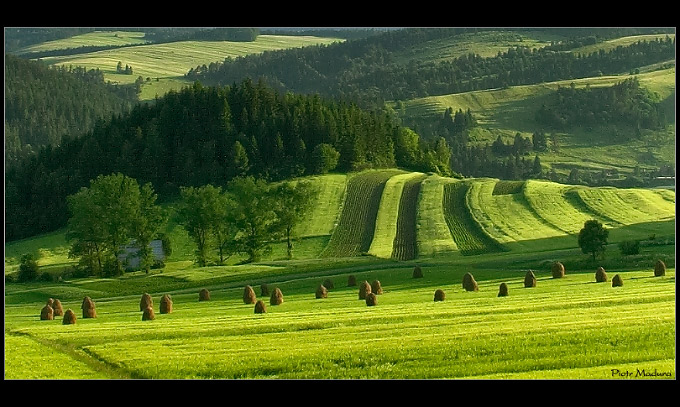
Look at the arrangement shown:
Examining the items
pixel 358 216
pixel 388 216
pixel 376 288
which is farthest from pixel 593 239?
pixel 358 216

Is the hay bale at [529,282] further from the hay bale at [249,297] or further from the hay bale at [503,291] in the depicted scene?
the hay bale at [249,297]

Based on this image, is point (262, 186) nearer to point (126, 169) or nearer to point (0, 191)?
point (126, 169)

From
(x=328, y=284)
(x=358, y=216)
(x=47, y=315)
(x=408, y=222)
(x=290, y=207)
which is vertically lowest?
(x=328, y=284)

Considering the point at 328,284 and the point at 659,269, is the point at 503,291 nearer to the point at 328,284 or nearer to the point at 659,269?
the point at 659,269

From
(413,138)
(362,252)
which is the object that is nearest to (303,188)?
(362,252)

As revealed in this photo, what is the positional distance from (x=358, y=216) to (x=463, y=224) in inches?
576

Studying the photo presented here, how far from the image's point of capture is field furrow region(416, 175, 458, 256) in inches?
3937

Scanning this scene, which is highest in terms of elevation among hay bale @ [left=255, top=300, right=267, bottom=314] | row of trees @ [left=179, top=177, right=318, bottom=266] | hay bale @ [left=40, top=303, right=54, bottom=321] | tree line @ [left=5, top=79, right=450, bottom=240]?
tree line @ [left=5, top=79, right=450, bottom=240]

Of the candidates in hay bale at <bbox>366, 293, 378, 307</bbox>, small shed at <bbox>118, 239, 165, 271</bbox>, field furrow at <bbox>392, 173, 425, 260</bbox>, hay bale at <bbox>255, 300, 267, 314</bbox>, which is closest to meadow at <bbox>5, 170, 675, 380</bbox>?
hay bale at <bbox>255, 300, 267, 314</bbox>

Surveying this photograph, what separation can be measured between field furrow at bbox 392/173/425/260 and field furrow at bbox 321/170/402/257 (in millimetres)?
3230

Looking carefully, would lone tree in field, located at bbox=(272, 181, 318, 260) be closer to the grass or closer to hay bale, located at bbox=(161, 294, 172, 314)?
hay bale, located at bbox=(161, 294, 172, 314)

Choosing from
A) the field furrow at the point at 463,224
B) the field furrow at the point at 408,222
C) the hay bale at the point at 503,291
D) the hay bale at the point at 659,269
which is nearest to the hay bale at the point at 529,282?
the hay bale at the point at 503,291

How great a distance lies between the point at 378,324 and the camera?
3812 centimetres
